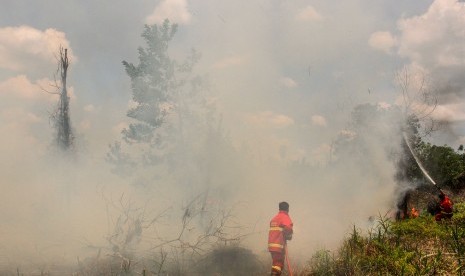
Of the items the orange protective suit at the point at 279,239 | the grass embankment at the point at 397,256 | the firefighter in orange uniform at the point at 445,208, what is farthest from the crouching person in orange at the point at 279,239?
the firefighter in orange uniform at the point at 445,208

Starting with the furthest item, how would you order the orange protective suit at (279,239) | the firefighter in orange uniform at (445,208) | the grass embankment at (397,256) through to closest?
the firefighter in orange uniform at (445,208), the orange protective suit at (279,239), the grass embankment at (397,256)

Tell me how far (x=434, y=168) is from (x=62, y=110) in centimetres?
2372

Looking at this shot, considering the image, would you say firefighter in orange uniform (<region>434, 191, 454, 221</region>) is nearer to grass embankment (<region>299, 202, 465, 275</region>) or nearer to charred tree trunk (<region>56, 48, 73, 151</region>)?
grass embankment (<region>299, 202, 465, 275</region>)

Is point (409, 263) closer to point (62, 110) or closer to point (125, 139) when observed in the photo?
point (62, 110)

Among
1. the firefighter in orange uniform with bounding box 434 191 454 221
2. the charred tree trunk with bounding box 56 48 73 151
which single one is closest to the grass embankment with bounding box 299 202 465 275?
the firefighter in orange uniform with bounding box 434 191 454 221

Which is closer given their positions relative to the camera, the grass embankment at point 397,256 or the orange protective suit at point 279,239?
the grass embankment at point 397,256

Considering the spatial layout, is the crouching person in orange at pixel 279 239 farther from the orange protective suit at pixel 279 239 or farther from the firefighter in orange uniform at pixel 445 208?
the firefighter in orange uniform at pixel 445 208

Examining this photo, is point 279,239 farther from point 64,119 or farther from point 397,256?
point 64,119

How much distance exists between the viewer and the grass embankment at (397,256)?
22.3ft

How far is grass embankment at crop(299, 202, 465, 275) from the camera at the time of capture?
680cm

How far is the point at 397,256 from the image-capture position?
25.0ft

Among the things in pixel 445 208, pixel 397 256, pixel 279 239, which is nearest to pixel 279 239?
pixel 279 239

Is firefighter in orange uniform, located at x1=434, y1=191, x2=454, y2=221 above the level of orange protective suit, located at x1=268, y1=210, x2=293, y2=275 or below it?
above

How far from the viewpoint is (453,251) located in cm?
711
